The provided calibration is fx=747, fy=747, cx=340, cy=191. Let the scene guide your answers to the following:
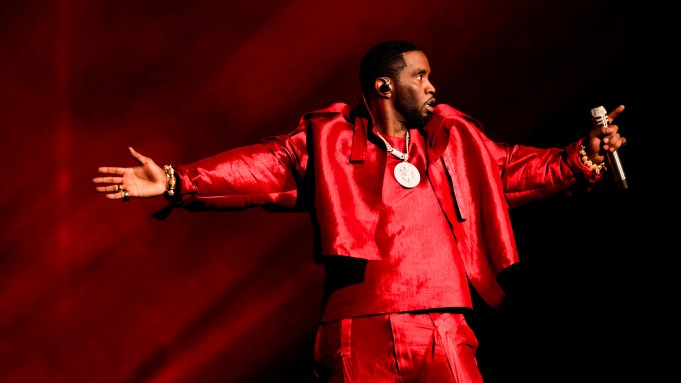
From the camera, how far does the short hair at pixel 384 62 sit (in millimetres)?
2209

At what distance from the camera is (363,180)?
1.97 metres

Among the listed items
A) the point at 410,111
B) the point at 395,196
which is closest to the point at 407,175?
the point at 395,196

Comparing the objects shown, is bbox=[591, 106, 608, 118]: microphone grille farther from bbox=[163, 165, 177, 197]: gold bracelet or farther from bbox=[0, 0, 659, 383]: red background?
bbox=[163, 165, 177, 197]: gold bracelet

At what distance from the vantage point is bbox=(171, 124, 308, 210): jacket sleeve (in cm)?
184

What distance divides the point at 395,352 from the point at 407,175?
476 mm

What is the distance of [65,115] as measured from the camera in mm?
2662

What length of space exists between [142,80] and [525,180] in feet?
4.71

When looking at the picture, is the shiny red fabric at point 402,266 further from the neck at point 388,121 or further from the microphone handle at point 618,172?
the microphone handle at point 618,172

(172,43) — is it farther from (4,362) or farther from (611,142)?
(611,142)

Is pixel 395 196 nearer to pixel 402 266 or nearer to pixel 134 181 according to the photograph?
pixel 402 266

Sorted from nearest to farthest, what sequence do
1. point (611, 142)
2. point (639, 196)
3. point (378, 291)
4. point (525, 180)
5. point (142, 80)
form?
point (378, 291)
point (611, 142)
point (525, 180)
point (639, 196)
point (142, 80)

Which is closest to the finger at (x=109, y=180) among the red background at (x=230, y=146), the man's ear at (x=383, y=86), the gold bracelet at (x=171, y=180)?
the gold bracelet at (x=171, y=180)

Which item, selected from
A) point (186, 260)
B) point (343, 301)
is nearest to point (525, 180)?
point (343, 301)

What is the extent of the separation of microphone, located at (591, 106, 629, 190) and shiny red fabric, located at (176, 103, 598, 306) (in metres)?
0.13
